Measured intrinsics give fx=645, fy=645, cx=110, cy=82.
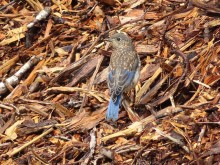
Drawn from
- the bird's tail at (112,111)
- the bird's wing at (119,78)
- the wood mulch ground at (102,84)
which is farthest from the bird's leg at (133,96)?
the bird's tail at (112,111)

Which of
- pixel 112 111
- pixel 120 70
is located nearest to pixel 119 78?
pixel 120 70

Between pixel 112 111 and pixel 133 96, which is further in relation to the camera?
pixel 133 96

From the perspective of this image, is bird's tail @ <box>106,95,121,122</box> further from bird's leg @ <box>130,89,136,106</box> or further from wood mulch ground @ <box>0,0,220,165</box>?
bird's leg @ <box>130,89,136,106</box>

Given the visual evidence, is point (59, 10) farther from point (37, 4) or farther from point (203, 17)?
point (203, 17)

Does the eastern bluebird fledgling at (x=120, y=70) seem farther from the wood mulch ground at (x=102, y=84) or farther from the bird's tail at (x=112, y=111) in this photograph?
the wood mulch ground at (x=102, y=84)

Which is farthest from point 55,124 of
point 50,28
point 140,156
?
point 50,28

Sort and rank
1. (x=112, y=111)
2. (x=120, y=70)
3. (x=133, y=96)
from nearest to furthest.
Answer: (x=112, y=111), (x=133, y=96), (x=120, y=70)

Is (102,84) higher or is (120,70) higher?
(120,70)

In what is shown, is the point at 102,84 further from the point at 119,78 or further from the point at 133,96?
the point at 133,96
